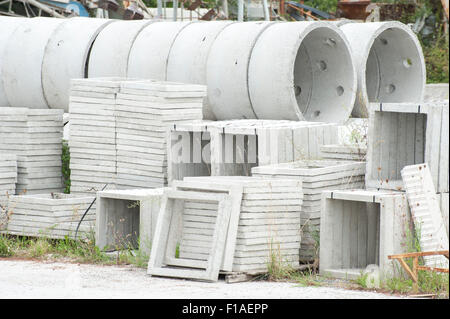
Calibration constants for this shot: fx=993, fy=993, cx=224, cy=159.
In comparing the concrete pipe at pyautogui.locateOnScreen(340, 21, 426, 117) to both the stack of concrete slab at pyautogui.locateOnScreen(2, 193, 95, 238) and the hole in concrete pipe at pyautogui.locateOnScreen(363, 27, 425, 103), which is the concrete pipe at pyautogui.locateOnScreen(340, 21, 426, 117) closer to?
the hole in concrete pipe at pyautogui.locateOnScreen(363, 27, 425, 103)

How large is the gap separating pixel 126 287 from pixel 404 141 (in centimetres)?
316

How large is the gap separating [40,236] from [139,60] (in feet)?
14.0

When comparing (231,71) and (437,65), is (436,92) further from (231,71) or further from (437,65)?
(231,71)

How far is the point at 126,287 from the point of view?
8359 mm

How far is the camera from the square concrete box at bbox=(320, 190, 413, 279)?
27.7ft

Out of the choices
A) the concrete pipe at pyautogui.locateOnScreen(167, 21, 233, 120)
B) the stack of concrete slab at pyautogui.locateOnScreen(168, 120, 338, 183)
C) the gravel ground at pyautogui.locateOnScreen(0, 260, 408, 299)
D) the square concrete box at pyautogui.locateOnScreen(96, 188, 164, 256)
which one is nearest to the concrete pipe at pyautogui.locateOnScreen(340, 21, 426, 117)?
the concrete pipe at pyautogui.locateOnScreen(167, 21, 233, 120)

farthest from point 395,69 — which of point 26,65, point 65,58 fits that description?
point 26,65

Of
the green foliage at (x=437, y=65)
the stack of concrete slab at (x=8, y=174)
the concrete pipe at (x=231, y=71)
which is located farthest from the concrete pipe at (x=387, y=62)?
the green foliage at (x=437, y=65)

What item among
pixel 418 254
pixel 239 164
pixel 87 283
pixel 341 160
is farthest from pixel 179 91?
pixel 418 254

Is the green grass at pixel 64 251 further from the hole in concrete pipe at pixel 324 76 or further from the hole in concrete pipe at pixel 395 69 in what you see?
the hole in concrete pipe at pixel 395 69

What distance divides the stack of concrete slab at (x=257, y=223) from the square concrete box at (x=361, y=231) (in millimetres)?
278

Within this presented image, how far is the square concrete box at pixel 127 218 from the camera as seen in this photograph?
9445 mm

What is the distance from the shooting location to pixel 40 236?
33.4ft

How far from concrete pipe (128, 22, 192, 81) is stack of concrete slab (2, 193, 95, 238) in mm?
3625
